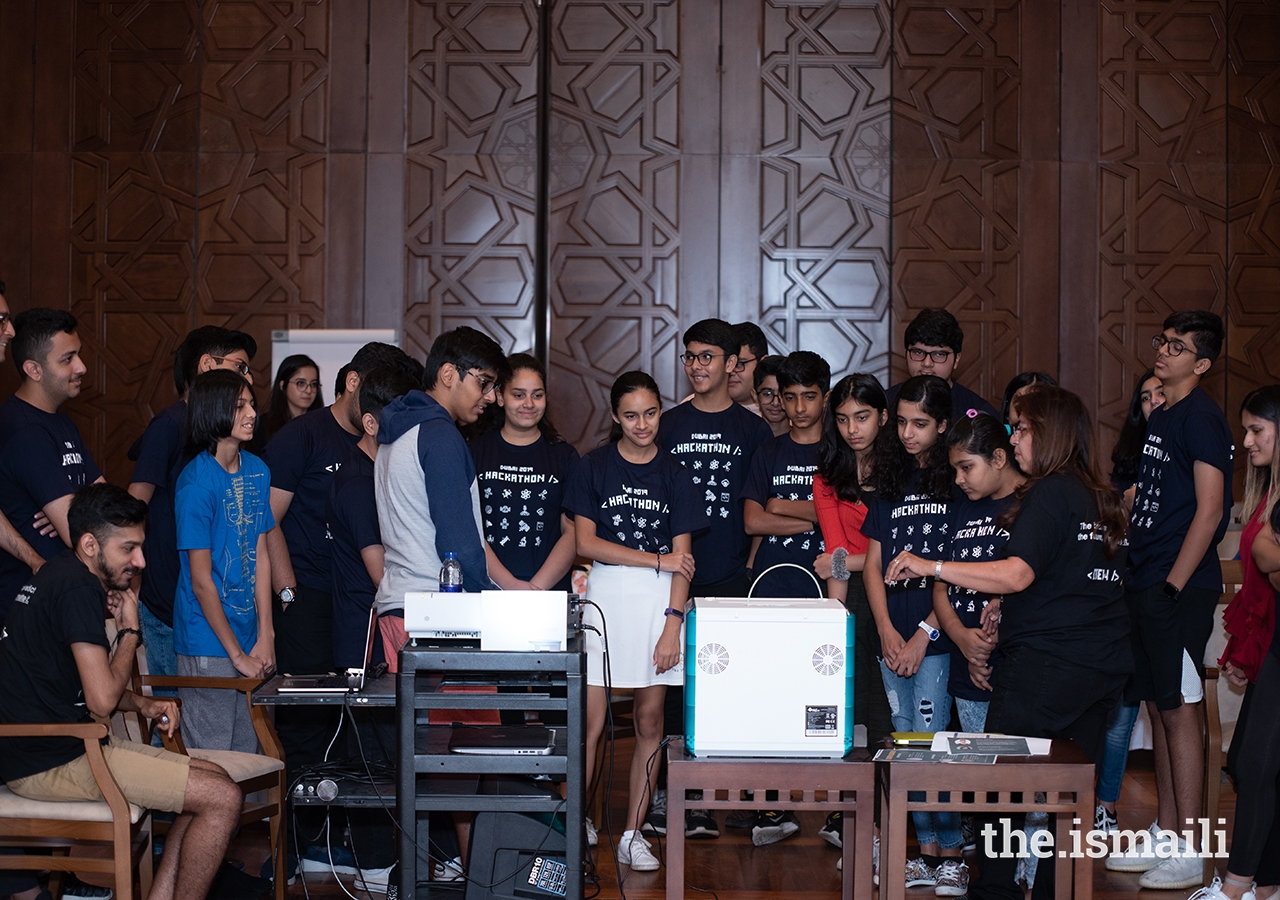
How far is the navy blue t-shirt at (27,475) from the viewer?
347cm

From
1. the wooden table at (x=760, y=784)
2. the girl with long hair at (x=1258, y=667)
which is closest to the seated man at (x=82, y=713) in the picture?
the wooden table at (x=760, y=784)

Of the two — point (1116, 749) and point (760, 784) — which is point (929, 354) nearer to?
point (1116, 749)

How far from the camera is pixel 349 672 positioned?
2961 millimetres

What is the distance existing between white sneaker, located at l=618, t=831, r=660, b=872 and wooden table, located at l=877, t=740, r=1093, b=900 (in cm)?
108

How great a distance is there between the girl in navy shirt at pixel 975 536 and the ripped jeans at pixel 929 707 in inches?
3.7

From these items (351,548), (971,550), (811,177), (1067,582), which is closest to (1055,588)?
(1067,582)

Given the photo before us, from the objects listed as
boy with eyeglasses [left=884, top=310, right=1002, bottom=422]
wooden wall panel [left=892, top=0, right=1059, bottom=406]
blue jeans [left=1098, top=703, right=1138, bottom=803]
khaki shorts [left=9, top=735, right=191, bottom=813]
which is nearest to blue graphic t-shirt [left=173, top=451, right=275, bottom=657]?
khaki shorts [left=9, top=735, right=191, bottom=813]

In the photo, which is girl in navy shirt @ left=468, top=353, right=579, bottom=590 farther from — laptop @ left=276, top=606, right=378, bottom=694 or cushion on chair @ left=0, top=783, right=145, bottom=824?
cushion on chair @ left=0, top=783, right=145, bottom=824

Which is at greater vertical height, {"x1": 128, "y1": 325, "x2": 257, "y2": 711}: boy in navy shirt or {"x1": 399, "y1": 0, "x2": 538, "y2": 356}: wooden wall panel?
{"x1": 399, "y1": 0, "x2": 538, "y2": 356}: wooden wall panel

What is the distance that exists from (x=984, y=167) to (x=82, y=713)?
17.6 feet

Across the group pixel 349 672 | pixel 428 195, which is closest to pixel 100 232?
pixel 428 195

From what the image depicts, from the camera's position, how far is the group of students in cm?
296

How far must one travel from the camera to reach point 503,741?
2.71 metres

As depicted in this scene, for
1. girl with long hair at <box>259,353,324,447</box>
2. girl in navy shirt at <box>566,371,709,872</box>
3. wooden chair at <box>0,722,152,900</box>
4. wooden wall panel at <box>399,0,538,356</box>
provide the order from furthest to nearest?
wooden wall panel at <box>399,0,538,356</box> < girl with long hair at <box>259,353,324,447</box> < girl in navy shirt at <box>566,371,709,872</box> < wooden chair at <box>0,722,152,900</box>
